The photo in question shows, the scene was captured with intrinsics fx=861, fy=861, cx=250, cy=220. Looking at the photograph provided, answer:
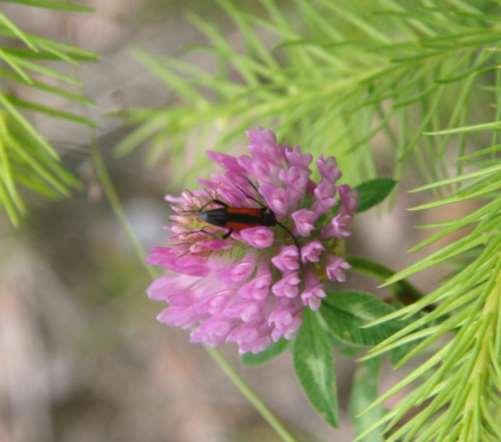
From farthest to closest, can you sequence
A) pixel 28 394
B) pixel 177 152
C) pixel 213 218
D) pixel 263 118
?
pixel 28 394, pixel 177 152, pixel 263 118, pixel 213 218

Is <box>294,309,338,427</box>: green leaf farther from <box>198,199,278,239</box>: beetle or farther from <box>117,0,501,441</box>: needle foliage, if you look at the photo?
<box>198,199,278,239</box>: beetle

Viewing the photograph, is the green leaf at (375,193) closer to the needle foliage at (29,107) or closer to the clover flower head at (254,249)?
the clover flower head at (254,249)

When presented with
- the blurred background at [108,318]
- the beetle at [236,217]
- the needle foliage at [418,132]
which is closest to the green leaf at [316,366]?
the needle foliage at [418,132]

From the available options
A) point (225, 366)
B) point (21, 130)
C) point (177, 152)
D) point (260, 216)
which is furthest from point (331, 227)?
point (177, 152)

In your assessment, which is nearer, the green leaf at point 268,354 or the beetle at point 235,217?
the beetle at point 235,217

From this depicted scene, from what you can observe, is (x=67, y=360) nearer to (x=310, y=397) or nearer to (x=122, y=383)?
(x=122, y=383)

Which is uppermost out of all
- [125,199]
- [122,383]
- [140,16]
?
[140,16]
